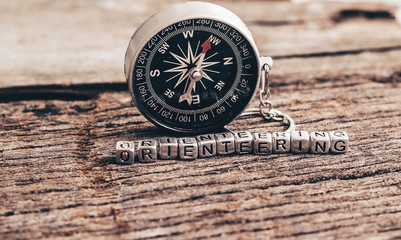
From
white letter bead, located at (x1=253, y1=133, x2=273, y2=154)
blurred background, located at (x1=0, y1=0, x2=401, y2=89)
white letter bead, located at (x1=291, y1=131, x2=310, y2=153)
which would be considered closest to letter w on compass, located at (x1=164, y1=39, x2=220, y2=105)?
white letter bead, located at (x1=253, y1=133, x2=273, y2=154)

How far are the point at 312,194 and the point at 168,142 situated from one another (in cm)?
63

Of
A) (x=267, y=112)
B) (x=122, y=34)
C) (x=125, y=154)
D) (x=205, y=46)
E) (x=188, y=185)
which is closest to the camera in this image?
(x=188, y=185)

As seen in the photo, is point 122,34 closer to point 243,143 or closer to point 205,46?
point 205,46

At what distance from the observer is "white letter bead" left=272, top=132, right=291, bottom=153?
6.89 ft

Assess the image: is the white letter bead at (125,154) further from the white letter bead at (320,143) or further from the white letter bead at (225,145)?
the white letter bead at (320,143)

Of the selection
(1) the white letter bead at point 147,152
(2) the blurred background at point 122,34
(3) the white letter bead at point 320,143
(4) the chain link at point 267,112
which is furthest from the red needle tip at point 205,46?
Result: (2) the blurred background at point 122,34

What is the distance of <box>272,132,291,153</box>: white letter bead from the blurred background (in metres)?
0.88

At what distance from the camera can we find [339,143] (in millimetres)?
2098

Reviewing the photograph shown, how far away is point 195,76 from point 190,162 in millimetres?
378

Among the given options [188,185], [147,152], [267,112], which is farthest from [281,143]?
[147,152]

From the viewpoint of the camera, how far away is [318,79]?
9.24 ft

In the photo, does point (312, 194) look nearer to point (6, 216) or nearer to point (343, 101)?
point (343, 101)

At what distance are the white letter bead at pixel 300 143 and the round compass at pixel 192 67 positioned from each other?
28 centimetres

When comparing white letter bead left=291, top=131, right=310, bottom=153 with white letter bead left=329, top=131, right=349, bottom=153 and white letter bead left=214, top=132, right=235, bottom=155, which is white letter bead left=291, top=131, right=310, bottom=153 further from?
white letter bead left=214, top=132, right=235, bottom=155
